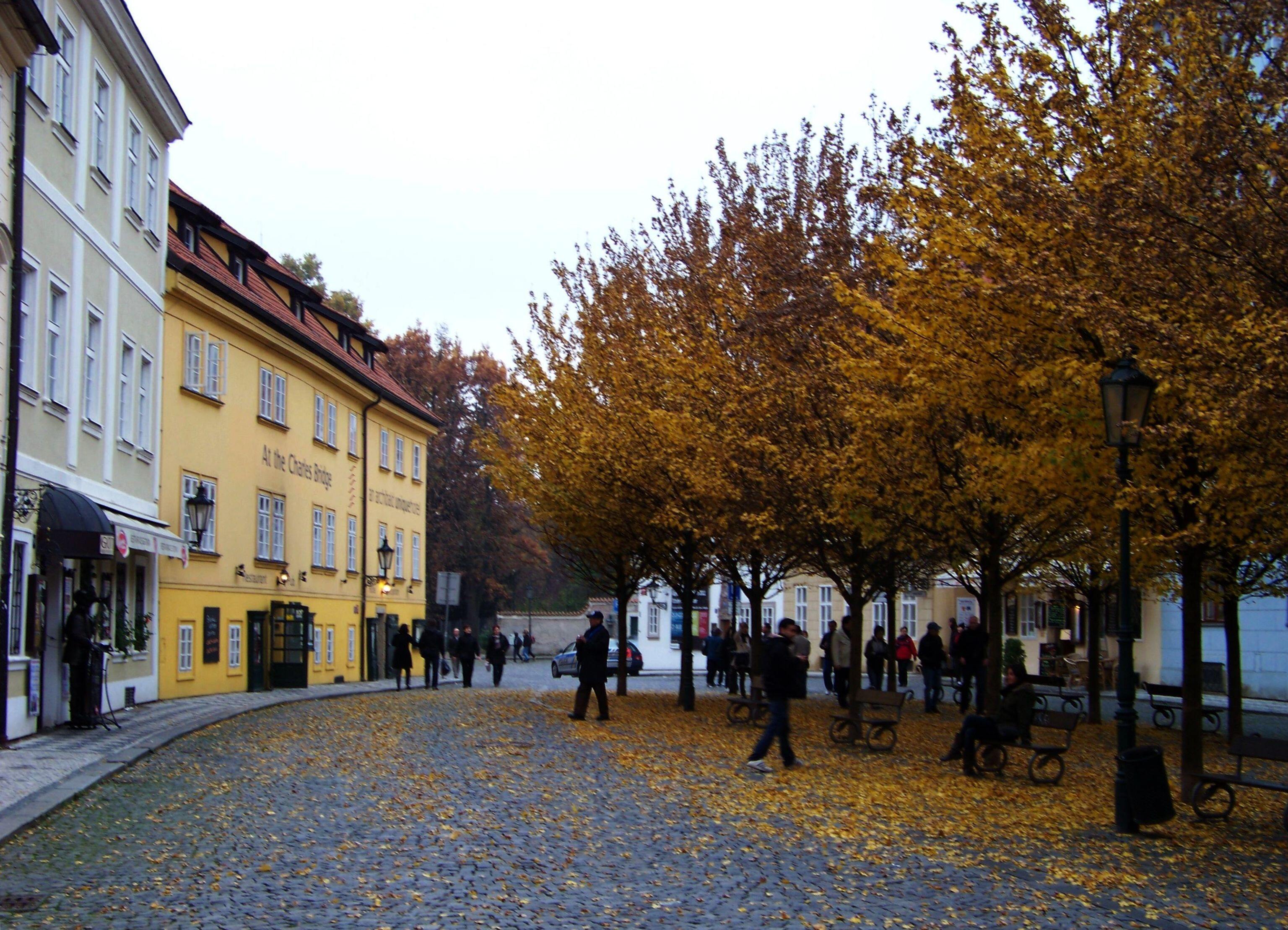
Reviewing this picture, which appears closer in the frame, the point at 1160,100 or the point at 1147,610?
the point at 1160,100

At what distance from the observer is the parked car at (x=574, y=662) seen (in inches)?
2151

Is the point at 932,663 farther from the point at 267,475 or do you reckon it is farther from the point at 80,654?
the point at 80,654

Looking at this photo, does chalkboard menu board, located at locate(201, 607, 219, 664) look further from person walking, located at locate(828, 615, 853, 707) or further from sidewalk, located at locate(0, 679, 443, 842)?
person walking, located at locate(828, 615, 853, 707)

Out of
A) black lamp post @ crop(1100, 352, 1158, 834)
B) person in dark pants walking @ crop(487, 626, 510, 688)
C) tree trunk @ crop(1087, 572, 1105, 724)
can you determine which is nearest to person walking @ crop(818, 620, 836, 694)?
tree trunk @ crop(1087, 572, 1105, 724)

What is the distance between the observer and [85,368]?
2303cm

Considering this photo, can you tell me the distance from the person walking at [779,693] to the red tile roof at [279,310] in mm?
16724

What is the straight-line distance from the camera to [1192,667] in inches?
579

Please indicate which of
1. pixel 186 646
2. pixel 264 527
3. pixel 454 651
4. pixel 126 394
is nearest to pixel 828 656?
pixel 264 527

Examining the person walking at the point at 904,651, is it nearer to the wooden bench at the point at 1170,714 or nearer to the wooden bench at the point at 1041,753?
the wooden bench at the point at 1170,714

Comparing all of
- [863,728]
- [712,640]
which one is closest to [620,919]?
[863,728]

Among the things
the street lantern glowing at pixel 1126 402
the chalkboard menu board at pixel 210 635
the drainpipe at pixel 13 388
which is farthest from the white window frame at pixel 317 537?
the street lantern glowing at pixel 1126 402

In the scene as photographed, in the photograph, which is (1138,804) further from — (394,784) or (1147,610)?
(1147,610)

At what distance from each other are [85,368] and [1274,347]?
17339 millimetres

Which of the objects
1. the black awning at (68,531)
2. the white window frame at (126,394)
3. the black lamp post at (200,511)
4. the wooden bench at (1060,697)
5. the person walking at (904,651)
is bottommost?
the wooden bench at (1060,697)
